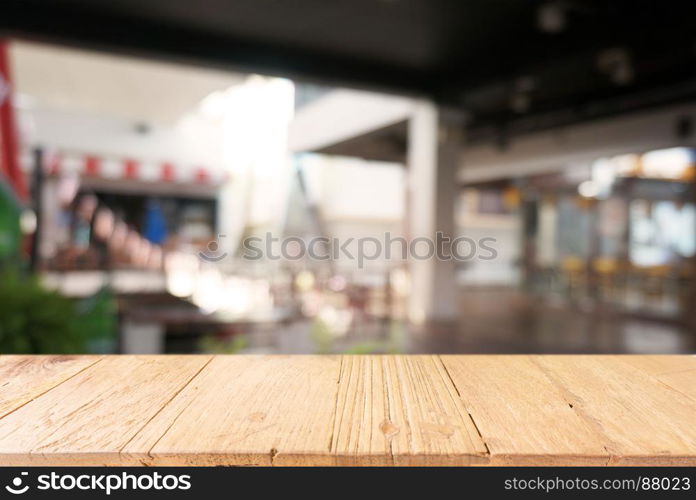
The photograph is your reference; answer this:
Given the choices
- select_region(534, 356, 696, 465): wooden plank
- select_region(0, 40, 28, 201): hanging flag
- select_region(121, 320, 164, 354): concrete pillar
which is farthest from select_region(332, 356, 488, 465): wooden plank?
select_region(0, 40, 28, 201): hanging flag

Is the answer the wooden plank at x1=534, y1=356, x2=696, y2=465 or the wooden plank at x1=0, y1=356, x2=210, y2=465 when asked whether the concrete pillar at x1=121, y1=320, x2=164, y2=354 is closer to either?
the wooden plank at x1=0, y1=356, x2=210, y2=465

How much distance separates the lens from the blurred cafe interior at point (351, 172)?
364cm

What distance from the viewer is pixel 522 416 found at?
1.98ft

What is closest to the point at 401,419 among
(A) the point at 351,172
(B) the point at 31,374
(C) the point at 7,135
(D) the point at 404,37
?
(B) the point at 31,374

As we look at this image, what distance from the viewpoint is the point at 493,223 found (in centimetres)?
1169

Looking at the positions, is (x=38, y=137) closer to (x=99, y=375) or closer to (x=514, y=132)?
(x=514, y=132)

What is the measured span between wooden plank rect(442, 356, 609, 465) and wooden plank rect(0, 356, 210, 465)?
38cm

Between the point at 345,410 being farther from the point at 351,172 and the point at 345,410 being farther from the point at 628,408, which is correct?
the point at 351,172

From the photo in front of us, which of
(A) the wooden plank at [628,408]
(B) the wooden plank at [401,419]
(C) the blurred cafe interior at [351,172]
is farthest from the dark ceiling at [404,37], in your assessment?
(B) the wooden plank at [401,419]

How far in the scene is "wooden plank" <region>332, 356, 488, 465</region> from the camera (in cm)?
51

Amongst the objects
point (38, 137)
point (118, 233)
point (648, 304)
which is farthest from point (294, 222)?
point (648, 304)

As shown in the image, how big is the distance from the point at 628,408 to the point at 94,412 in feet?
2.10

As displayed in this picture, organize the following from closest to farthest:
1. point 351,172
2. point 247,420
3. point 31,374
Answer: point 247,420 → point 31,374 → point 351,172

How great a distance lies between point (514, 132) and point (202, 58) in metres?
4.84
